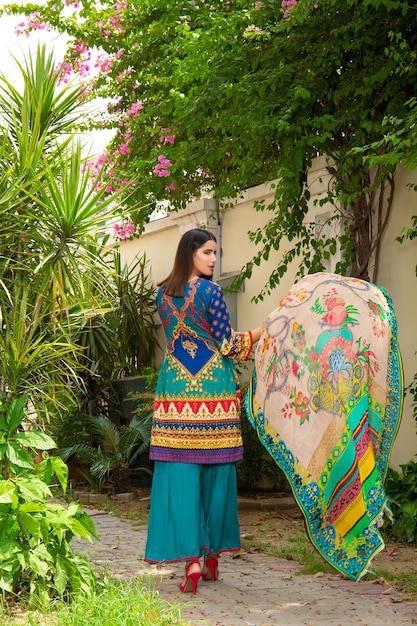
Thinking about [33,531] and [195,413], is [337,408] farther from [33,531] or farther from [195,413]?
[33,531]

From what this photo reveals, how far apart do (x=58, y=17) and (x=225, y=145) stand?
2897 millimetres

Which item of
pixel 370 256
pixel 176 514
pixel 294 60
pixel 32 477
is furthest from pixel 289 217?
pixel 32 477

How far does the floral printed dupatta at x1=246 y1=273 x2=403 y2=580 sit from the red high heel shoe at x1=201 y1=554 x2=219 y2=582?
0.77 metres

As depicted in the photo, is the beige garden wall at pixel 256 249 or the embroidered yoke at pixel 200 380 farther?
the beige garden wall at pixel 256 249

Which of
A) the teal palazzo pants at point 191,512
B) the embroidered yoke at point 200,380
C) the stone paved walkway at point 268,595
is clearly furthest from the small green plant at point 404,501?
the embroidered yoke at point 200,380

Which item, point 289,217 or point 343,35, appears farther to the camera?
point 289,217

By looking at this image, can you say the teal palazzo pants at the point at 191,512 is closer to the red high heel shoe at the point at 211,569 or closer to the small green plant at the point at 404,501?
the red high heel shoe at the point at 211,569

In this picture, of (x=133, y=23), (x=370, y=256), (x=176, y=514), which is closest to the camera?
(x=176, y=514)

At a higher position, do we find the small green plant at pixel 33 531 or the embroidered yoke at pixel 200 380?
the embroidered yoke at pixel 200 380

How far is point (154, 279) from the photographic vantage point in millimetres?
10367

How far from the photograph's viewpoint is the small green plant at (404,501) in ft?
18.9

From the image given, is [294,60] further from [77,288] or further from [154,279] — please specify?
[154,279]

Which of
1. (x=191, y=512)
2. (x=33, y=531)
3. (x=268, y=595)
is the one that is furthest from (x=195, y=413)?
(x=33, y=531)

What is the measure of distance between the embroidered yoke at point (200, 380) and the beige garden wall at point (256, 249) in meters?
2.06
